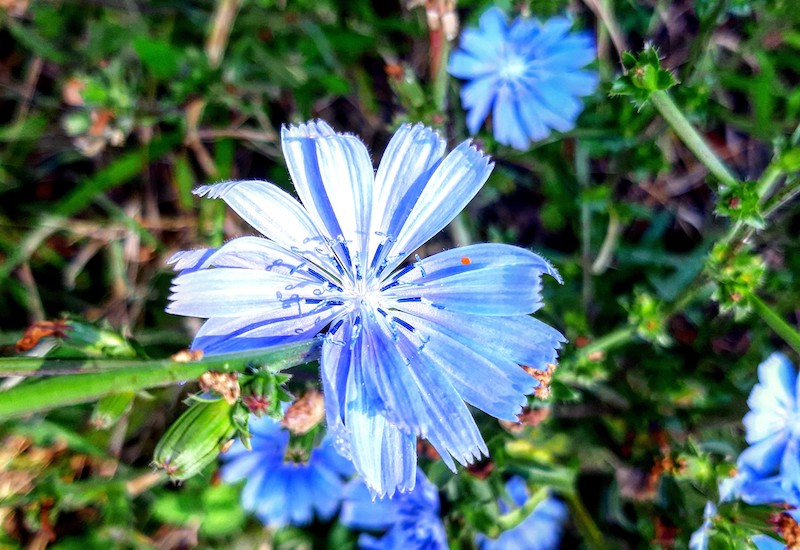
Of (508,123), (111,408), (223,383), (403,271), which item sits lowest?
(111,408)

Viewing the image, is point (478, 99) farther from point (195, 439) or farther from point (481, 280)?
point (195, 439)

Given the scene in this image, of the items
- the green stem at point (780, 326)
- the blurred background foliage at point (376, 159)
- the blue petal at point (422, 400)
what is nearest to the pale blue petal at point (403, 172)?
the blue petal at point (422, 400)

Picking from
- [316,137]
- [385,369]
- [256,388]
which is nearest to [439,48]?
[316,137]

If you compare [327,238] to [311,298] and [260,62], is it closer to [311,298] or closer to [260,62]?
→ [311,298]

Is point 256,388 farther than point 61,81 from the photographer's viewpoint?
No

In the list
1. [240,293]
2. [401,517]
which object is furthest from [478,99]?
[401,517]

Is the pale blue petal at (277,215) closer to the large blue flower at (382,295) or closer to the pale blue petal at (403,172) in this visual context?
the large blue flower at (382,295)
